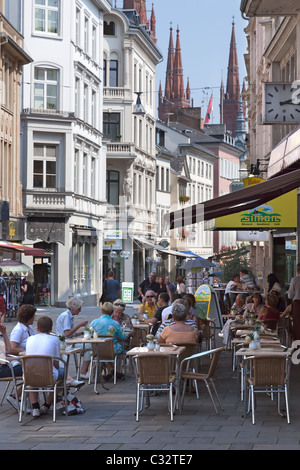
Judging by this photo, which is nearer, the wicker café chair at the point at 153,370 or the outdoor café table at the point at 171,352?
the wicker café chair at the point at 153,370

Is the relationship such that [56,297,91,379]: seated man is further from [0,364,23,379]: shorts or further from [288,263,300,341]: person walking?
[288,263,300,341]: person walking

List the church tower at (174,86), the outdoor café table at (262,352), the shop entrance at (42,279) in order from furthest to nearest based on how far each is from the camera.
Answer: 1. the church tower at (174,86)
2. the shop entrance at (42,279)
3. the outdoor café table at (262,352)

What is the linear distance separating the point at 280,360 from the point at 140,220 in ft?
170

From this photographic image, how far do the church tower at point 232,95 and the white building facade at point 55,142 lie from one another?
13406cm

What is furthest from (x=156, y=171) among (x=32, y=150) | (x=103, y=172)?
(x=32, y=150)

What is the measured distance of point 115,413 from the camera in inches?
480

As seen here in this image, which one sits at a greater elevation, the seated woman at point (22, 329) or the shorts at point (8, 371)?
the seated woman at point (22, 329)

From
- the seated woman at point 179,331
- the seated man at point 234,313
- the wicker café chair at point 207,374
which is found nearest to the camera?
the wicker café chair at point 207,374

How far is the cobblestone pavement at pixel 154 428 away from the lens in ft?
32.1

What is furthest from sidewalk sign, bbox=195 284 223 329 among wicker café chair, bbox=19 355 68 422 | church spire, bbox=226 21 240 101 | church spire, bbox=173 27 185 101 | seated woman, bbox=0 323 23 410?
church spire, bbox=226 21 240 101

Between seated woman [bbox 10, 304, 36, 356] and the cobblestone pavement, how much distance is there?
81 centimetres

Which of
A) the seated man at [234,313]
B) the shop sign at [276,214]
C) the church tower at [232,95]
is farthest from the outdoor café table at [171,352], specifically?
the church tower at [232,95]

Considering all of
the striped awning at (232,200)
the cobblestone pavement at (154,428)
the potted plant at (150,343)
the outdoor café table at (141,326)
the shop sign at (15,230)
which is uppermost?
→ the shop sign at (15,230)

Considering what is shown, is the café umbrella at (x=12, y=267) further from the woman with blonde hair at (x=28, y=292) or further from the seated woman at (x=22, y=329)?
the seated woman at (x=22, y=329)
